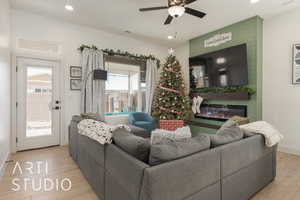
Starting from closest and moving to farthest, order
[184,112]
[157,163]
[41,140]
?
[157,163] → [41,140] → [184,112]

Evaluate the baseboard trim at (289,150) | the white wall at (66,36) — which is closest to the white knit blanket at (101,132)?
the white wall at (66,36)

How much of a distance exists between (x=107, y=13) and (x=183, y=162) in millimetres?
3668

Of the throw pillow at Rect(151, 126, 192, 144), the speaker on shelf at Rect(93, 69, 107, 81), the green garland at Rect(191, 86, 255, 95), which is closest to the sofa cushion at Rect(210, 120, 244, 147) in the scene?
the throw pillow at Rect(151, 126, 192, 144)

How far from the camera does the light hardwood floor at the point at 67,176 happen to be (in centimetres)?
192

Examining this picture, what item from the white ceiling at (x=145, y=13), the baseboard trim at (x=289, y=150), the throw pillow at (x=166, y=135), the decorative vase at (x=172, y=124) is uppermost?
the white ceiling at (x=145, y=13)

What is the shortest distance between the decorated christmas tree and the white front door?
9.46 feet

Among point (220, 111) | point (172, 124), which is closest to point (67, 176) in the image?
point (172, 124)

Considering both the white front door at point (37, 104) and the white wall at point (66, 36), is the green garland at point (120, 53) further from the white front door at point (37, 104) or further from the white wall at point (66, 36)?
the white front door at point (37, 104)

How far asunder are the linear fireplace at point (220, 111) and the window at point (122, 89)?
2.13 metres

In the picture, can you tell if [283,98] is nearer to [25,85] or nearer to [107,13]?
[107,13]

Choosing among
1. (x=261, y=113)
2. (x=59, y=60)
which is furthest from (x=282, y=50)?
(x=59, y=60)

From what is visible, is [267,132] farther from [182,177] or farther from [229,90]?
[229,90]

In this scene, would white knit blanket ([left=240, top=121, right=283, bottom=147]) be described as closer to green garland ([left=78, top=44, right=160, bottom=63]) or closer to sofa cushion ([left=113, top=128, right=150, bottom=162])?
sofa cushion ([left=113, top=128, right=150, bottom=162])

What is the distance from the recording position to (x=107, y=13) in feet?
11.7
